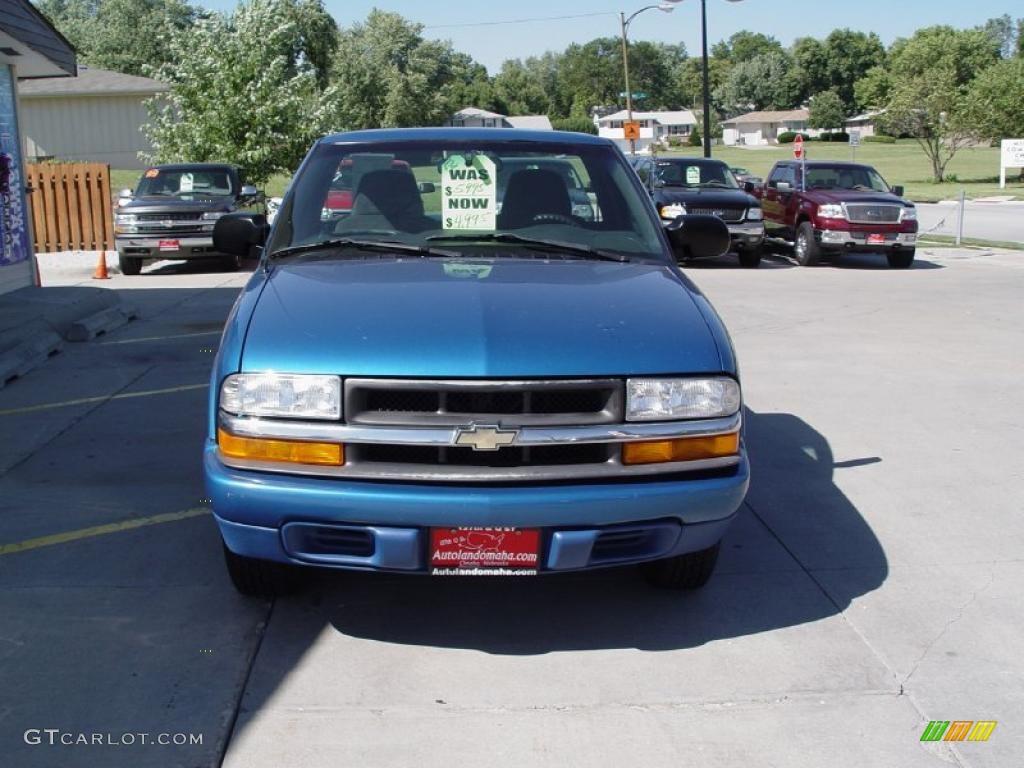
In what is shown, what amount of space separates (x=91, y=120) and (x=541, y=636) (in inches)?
1687

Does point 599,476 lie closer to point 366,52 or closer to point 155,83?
point 155,83

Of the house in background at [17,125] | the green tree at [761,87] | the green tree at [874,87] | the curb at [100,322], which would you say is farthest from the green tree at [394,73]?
the green tree at [761,87]

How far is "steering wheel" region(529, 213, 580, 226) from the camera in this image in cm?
510

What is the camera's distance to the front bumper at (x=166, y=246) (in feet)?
55.6

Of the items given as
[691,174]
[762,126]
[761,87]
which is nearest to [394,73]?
[691,174]

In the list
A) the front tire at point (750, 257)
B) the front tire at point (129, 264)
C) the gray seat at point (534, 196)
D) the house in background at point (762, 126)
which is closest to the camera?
the gray seat at point (534, 196)

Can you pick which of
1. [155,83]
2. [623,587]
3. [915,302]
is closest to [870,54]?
A: [155,83]

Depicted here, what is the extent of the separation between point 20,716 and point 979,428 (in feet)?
20.0

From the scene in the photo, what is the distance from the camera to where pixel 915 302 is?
45.3 ft

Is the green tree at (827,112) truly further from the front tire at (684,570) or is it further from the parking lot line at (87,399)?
the front tire at (684,570)

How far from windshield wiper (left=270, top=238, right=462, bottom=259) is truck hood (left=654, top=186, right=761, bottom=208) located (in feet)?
44.8

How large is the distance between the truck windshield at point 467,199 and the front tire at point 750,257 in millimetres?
13272

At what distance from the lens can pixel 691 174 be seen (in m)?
19.6

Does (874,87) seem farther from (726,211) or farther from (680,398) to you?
(680,398)
